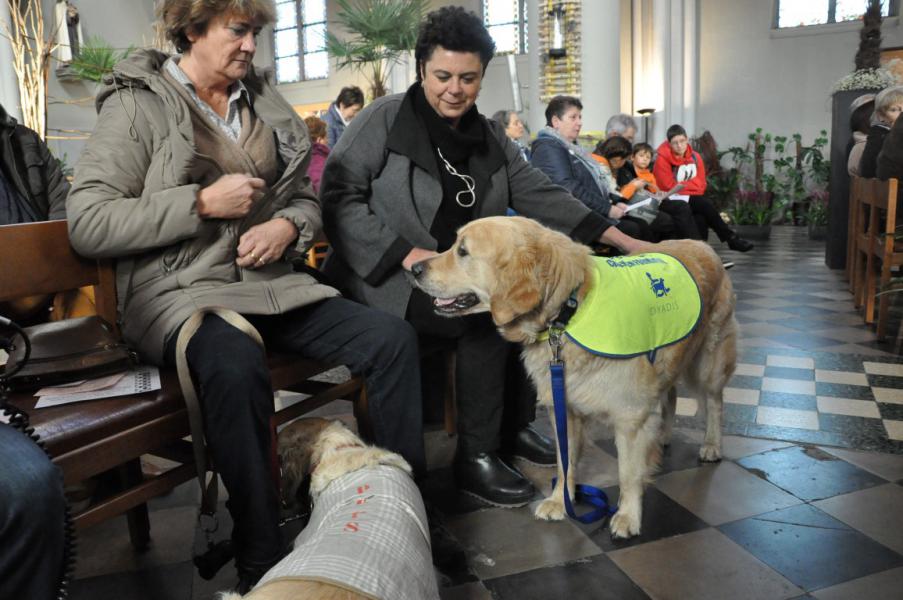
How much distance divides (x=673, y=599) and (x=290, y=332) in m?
1.31

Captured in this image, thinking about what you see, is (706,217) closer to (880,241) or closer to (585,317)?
(880,241)

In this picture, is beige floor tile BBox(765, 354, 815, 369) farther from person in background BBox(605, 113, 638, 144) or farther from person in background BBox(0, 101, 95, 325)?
person in background BBox(0, 101, 95, 325)

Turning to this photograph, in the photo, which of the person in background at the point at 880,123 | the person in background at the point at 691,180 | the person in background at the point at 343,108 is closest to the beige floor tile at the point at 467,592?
the person in background at the point at 880,123

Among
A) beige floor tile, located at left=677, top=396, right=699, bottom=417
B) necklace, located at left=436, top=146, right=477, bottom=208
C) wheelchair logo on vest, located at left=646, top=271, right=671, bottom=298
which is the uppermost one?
necklace, located at left=436, top=146, right=477, bottom=208

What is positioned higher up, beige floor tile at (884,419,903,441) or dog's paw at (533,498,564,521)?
dog's paw at (533,498,564,521)

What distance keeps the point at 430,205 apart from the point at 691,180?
649 cm

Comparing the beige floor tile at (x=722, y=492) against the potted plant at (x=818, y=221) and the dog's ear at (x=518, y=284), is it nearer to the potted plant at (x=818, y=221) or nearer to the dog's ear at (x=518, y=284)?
the dog's ear at (x=518, y=284)

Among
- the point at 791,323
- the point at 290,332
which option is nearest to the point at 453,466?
the point at 290,332

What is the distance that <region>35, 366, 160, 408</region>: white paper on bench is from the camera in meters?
1.55

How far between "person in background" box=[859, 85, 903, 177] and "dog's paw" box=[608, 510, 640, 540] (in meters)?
4.10

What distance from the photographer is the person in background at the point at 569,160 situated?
468 cm

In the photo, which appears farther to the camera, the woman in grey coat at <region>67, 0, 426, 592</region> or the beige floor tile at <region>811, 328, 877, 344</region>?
the beige floor tile at <region>811, 328, 877, 344</region>

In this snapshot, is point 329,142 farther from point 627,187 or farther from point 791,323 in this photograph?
point 791,323

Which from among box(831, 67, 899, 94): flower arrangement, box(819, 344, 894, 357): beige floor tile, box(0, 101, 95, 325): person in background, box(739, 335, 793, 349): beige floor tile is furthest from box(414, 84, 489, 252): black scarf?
box(831, 67, 899, 94): flower arrangement
